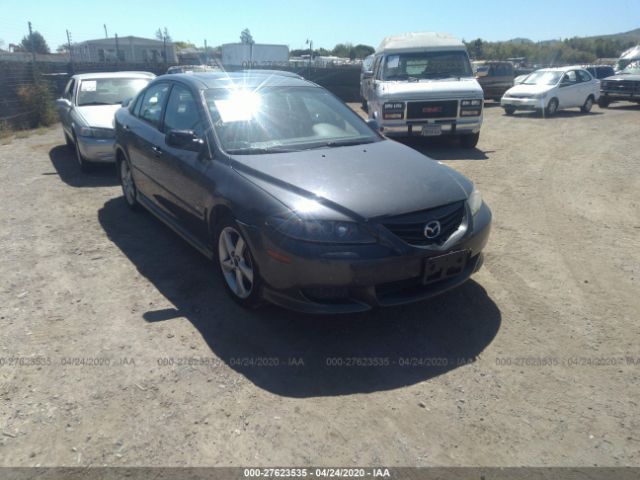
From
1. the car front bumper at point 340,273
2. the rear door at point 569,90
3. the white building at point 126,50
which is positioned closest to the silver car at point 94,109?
the car front bumper at point 340,273

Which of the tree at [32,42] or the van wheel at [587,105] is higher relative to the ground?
the tree at [32,42]

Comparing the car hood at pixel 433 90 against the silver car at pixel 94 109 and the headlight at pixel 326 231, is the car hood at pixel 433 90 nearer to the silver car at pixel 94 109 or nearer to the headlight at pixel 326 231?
the silver car at pixel 94 109

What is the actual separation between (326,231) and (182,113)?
2323mm

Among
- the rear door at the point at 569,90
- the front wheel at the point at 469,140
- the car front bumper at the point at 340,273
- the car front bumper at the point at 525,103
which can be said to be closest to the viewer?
the car front bumper at the point at 340,273

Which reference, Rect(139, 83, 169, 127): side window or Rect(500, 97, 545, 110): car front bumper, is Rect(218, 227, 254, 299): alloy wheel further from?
Rect(500, 97, 545, 110): car front bumper

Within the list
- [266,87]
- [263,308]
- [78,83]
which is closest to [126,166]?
[266,87]

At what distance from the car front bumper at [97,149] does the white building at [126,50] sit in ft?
107

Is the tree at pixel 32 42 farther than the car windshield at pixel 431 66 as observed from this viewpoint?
Yes

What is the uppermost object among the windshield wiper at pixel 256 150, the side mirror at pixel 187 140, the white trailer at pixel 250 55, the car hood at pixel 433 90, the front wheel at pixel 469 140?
the white trailer at pixel 250 55

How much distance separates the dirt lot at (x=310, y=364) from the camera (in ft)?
8.62

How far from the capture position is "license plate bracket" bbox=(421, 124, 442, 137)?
32.4 ft

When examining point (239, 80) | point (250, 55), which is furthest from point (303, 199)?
point (250, 55)

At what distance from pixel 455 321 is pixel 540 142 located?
900cm

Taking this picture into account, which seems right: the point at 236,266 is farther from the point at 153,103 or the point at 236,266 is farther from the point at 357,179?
the point at 153,103
